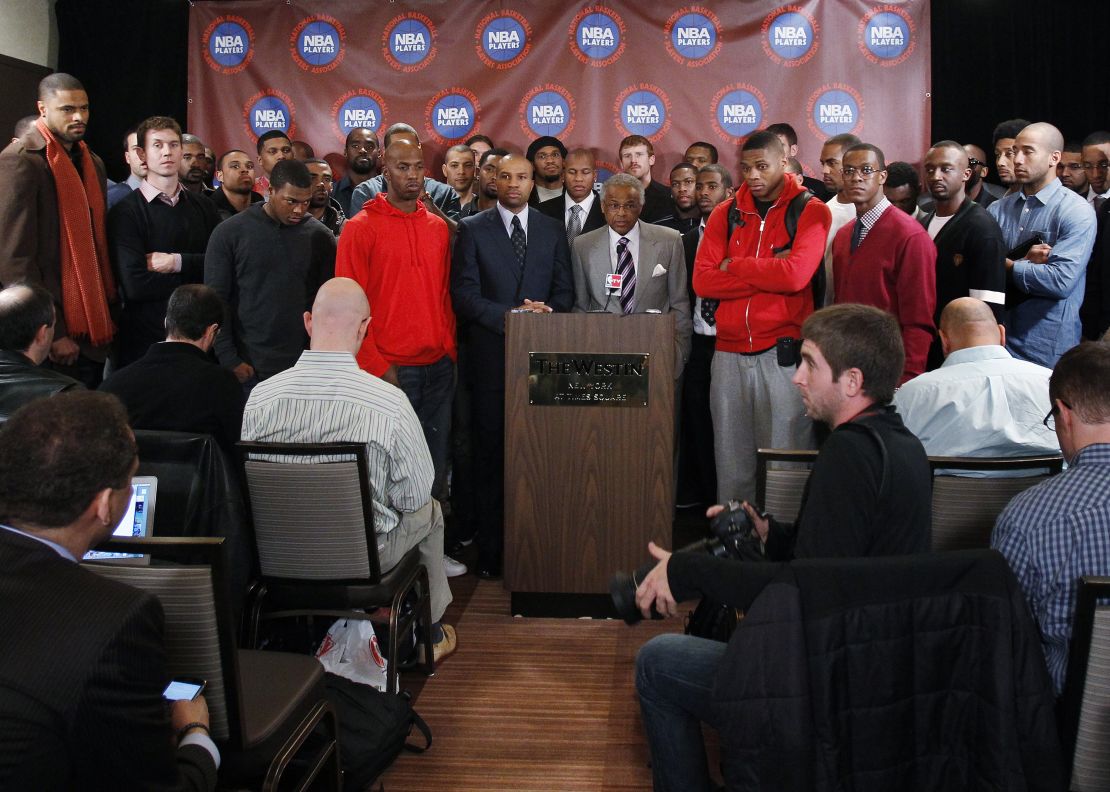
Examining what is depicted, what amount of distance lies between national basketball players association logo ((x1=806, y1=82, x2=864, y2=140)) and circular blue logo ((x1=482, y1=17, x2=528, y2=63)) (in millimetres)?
1997

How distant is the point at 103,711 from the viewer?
4.53 ft

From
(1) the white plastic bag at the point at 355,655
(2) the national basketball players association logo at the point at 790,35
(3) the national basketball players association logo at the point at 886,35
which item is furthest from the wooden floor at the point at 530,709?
(3) the national basketball players association logo at the point at 886,35

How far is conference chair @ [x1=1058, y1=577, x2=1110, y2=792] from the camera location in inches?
68.1

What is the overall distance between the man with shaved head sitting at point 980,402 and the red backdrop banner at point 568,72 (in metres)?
3.78

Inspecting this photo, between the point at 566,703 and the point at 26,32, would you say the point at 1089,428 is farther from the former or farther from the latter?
the point at 26,32

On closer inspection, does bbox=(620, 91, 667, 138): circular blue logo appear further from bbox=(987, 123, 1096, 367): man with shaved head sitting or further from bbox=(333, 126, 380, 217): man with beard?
bbox=(987, 123, 1096, 367): man with shaved head sitting

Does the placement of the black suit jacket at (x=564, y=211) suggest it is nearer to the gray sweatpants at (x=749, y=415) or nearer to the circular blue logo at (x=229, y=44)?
the gray sweatpants at (x=749, y=415)

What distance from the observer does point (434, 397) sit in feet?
14.5

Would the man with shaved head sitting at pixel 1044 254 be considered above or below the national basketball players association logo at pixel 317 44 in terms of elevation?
below

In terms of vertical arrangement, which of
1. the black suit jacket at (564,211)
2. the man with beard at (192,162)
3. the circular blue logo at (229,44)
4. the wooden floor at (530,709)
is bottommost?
the wooden floor at (530,709)

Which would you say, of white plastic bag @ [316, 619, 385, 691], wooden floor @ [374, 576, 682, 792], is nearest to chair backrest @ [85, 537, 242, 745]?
wooden floor @ [374, 576, 682, 792]

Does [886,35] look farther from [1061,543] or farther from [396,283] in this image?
[1061,543]

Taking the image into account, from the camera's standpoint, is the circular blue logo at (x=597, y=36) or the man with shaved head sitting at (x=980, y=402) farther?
the circular blue logo at (x=597, y=36)

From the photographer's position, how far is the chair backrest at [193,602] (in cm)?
179
